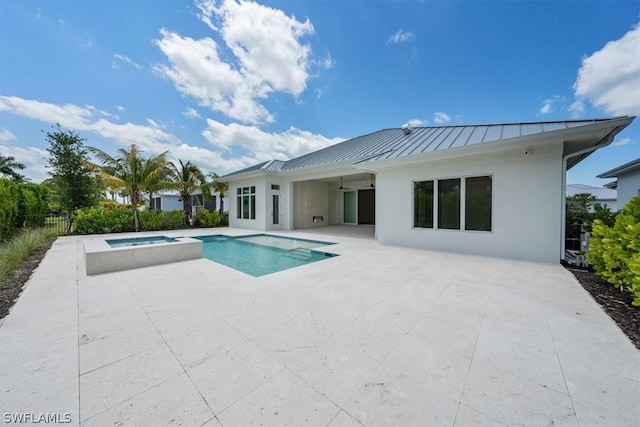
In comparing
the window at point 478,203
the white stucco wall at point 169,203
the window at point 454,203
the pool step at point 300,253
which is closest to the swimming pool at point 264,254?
the pool step at point 300,253

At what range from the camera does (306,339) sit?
2.68 metres

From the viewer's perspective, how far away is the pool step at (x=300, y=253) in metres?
7.75

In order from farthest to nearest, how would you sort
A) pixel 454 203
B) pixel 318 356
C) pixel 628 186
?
1. pixel 628 186
2. pixel 454 203
3. pixel 318 356

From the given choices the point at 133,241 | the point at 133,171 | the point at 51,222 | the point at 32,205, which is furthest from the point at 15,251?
the point at 51,222

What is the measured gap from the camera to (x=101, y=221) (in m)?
12.5

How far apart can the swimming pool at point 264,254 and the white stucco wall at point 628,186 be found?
1363 cm

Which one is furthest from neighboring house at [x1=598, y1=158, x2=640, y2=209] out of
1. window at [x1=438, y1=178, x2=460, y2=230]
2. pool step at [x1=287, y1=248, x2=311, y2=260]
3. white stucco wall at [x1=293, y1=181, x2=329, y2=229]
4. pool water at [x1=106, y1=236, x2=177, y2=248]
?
pool water at [x1=106, y1=236, x2=177, y2=248]

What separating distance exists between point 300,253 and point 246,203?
8.53 meters

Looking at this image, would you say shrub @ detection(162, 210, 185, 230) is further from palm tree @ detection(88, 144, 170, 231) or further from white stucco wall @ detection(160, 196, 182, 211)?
white stucco wall @ detection(160, 196, 182, 211)

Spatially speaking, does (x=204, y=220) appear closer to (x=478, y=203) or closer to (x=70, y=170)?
(x=70, y=170)

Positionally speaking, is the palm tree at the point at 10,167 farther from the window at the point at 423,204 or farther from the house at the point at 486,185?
the window at the point at 423,204

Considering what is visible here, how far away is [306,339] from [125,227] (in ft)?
50.3

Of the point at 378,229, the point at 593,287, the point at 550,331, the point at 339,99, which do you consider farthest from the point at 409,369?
the point at 339,99

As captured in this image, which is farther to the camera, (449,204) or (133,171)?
(133,171)
